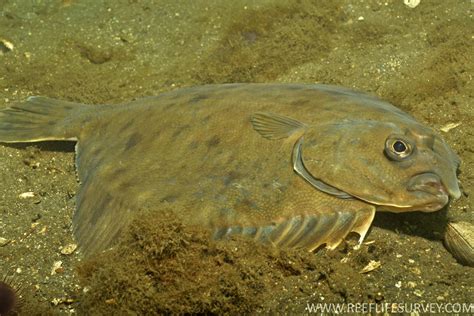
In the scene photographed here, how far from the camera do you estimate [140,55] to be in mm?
7512

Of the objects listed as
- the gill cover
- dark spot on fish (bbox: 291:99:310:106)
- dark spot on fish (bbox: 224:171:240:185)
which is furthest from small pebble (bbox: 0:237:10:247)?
dark spot on fish (bbox: 291:99:310:106)

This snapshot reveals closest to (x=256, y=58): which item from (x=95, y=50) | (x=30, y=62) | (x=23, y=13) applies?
(x=95, y=50)

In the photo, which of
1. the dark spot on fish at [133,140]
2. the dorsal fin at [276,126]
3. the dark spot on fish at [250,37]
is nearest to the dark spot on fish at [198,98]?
the dark spot on fish at [133,140]

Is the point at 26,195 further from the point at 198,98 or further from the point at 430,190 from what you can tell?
the point at 430,190

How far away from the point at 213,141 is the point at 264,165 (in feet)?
2.08

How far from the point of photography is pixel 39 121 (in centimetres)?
575

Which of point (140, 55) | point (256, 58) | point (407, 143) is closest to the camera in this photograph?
point (407, 143)

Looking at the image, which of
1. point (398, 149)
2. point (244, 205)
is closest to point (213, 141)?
point (244, 205)

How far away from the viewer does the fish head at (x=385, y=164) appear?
3484 mm

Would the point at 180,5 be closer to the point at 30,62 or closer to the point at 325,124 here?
the point at 30,62

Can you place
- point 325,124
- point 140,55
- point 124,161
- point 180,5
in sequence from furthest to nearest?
point 180,5
point 140,55
point 124,161
point 325,124

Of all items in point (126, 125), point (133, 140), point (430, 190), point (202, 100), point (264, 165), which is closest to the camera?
point (430, 190)

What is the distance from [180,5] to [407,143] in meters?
5.90

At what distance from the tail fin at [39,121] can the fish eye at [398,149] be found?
12.2 ft
